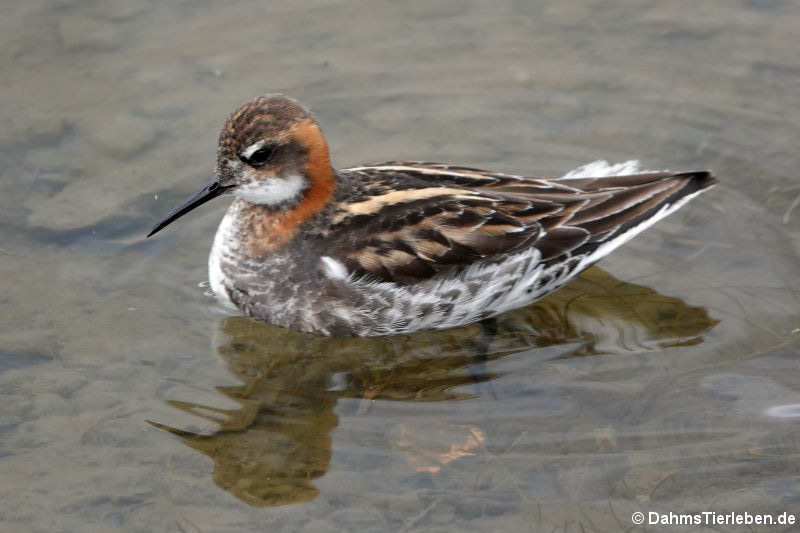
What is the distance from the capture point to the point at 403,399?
7.61 metres

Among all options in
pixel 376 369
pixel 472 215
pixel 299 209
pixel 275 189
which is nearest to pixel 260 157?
pixel 275 189

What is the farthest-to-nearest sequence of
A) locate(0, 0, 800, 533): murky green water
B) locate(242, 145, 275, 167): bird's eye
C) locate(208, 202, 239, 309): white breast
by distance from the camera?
locate(208, 202, 239, 309): white breast < locate(242, 145, 275, 167): bird's eye < locate(0, 0, 800, 533): murky green water

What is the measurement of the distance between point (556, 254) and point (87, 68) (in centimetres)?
470

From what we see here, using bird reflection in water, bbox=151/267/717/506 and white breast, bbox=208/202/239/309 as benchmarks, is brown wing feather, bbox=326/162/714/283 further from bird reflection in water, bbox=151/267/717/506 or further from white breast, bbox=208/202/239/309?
white breast, bbox=208/202/239/309

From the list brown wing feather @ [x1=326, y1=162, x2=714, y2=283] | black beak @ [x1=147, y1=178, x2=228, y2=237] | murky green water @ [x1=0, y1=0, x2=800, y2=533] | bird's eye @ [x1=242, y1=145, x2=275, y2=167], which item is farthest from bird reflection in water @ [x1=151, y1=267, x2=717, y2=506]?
bird's eye @ [x1=242, y1=145, x2=275, y2=167]

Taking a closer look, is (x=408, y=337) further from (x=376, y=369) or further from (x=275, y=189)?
(x=275, y=189)

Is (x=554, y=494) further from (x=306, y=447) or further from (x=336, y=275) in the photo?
(x=336, y=275)

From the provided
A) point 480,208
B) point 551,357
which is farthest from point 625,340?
point 480,208

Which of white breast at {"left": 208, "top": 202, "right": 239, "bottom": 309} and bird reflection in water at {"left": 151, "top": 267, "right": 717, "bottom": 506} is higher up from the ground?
white breast at {"left": 208, "top": 202, "right": 239, "bottom": 309}

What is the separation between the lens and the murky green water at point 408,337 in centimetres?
689

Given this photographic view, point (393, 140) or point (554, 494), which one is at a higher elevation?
point (393, 140)

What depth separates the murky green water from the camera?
271 inches

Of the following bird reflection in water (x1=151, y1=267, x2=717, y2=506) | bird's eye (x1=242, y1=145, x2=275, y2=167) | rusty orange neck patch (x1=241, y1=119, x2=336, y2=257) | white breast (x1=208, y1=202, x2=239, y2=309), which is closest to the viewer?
bird reflection in water (x1=151, y1=267, x2=717, y2=506)

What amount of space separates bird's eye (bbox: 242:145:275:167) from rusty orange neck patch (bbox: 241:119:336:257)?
7.7 inches
